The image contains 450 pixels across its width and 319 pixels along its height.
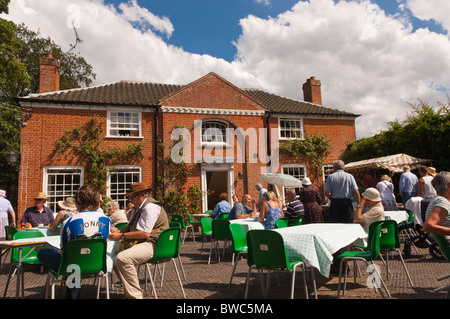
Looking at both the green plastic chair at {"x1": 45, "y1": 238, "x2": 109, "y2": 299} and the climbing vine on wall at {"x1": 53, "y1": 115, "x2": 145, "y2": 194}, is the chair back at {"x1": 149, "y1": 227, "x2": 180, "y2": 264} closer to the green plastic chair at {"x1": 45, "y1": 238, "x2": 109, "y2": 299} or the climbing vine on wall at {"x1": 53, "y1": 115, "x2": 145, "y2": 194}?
the green plastic chair at {"x1": 45, "y1": 238, "x2": 109, "y2": 299}

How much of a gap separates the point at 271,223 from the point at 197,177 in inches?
338

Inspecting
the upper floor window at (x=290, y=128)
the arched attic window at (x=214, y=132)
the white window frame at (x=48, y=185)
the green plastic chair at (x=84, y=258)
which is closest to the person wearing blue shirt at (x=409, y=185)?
the green plastic chair at (x=84, y=258)

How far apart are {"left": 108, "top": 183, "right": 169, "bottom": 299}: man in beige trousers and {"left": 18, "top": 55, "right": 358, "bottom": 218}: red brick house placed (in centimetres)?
1033

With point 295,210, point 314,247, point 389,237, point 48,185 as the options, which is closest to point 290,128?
point 295,210

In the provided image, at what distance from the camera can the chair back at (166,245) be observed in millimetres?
4730

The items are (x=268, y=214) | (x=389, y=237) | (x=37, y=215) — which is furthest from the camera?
(x=37, y=215)

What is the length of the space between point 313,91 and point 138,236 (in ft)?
58.4

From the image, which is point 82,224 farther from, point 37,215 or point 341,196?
point 37,215

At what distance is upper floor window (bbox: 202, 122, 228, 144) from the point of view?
15891mm

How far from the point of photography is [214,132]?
16047 mm

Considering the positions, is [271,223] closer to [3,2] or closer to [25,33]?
[3,2]

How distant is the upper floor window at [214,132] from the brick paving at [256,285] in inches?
357

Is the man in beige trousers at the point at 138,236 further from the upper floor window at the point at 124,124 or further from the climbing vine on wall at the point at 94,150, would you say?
the upper floor window at the point at 124,124
